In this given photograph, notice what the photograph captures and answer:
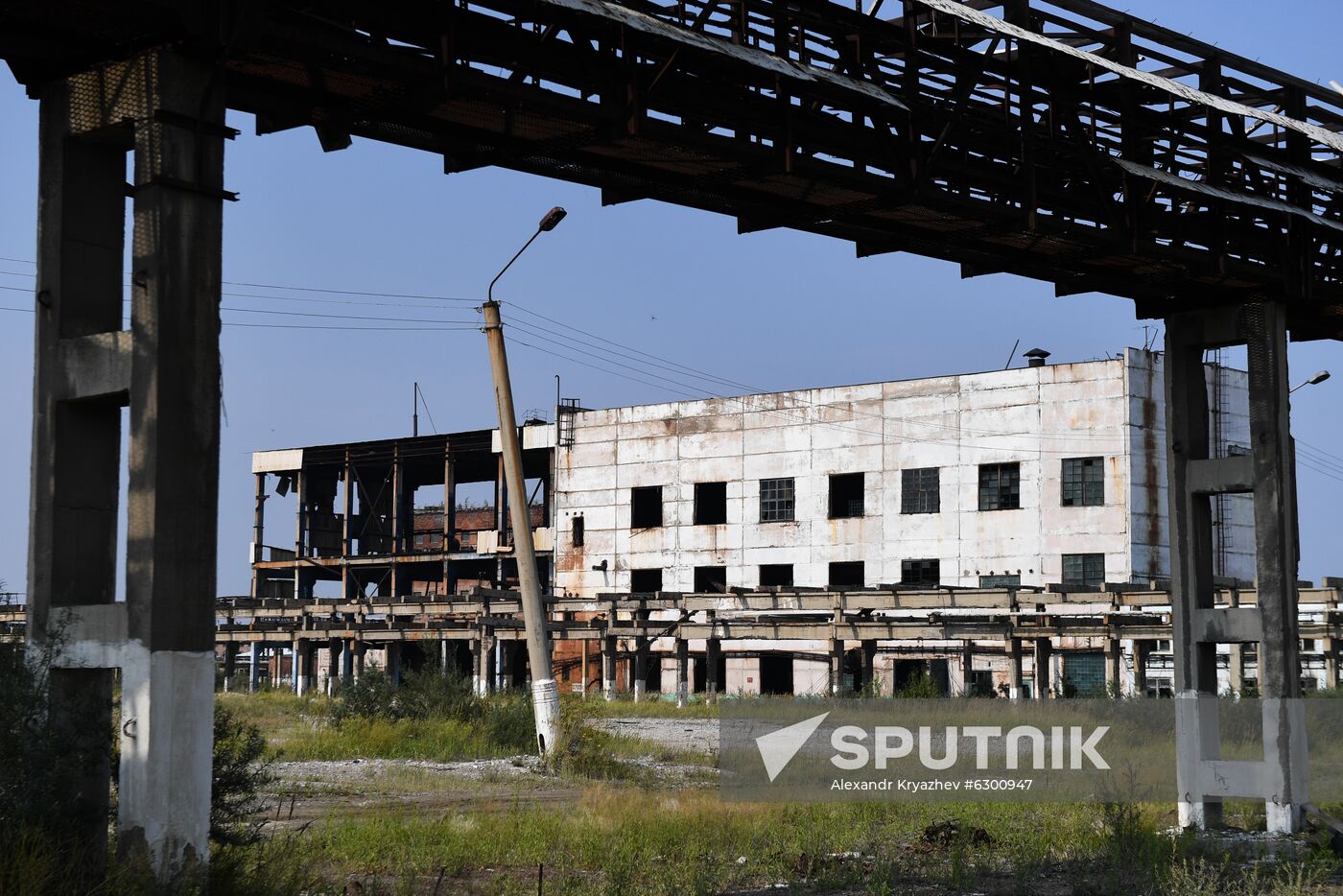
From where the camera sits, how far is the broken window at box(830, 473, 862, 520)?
168ft

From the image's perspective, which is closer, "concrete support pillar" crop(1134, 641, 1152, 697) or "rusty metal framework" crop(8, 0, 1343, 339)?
"rusty metal framework" crop(8, 0, 1343, 339)

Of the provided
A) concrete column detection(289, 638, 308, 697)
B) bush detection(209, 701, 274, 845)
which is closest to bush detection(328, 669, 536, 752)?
bush detection(209, 701, 274, 845)

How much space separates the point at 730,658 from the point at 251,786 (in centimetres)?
4361

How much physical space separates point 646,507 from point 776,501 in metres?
5.85

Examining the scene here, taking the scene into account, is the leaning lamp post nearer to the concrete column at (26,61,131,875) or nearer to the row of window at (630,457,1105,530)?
the concrete column at (26,61,131,875)

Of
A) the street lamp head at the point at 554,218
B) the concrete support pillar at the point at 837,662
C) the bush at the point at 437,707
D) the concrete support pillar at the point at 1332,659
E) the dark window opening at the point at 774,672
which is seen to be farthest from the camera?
the dark window opening at the point at 774,672

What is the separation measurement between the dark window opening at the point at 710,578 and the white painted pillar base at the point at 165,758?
44652 millimetres

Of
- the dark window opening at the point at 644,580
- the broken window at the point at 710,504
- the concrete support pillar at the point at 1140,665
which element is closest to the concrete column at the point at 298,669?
the dark window opening at the point at 644,580

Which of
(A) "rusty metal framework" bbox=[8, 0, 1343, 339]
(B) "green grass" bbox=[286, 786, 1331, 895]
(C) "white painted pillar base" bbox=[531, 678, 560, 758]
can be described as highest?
(A) "rusty metal framework" bbox=[8, 0, 1343, 339]

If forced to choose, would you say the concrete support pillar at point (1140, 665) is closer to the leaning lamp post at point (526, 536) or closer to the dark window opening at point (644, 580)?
the leaning lamp post at point (526, 536)

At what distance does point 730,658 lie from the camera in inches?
2100

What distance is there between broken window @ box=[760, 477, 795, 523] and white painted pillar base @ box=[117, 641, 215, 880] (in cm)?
4354

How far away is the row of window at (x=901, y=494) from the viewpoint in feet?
151

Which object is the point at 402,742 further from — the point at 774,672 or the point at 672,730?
the point at 774,672
